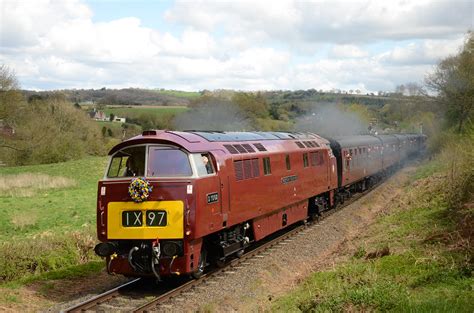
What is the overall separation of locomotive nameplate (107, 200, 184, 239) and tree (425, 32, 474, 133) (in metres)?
36.4

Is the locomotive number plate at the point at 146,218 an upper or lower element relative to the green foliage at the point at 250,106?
lower

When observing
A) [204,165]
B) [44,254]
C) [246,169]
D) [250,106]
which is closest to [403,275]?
[204,165]

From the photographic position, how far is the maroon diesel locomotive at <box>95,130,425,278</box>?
1143 cm

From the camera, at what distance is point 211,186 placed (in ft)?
40.3

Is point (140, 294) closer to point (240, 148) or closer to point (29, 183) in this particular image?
point (240, 148)

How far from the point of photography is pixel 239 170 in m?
13.9

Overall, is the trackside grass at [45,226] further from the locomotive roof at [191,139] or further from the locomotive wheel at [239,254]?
the locomotive roof at [191,139]

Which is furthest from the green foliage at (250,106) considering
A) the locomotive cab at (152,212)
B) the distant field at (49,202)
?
the locomotive cab at (152,212)

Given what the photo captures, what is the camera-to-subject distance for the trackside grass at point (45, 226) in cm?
1410

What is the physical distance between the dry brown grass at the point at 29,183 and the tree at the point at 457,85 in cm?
3015

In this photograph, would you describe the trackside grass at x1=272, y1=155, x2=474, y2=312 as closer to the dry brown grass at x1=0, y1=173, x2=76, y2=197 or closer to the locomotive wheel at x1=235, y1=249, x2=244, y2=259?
the locomotive wheel at x1=235, y1=249, x2=244, y2=259

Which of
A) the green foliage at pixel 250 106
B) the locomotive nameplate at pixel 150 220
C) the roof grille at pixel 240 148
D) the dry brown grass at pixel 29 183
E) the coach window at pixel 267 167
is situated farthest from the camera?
the green foliage at pixel 250 106

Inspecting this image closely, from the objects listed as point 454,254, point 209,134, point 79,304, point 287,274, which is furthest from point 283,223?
point 79,304

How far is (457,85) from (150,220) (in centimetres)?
4064
